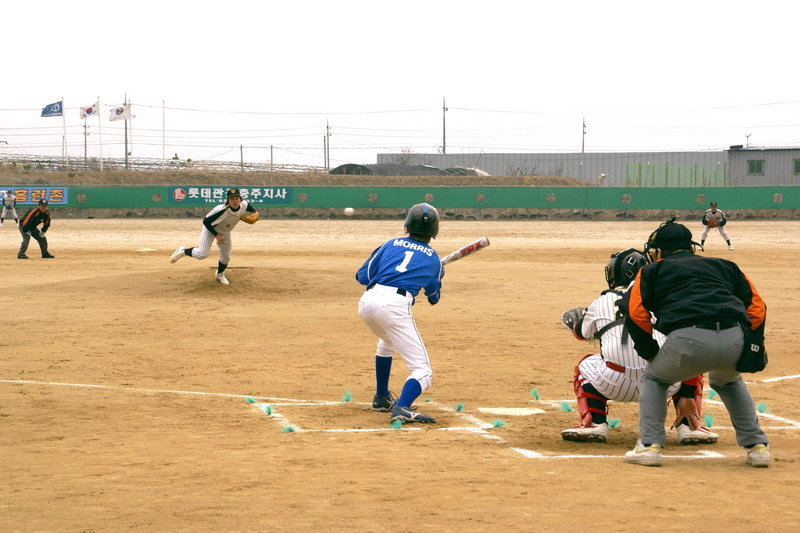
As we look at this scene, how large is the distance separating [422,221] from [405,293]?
0.67 metres

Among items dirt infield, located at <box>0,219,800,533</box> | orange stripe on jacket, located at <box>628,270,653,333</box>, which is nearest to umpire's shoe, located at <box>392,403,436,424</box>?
dirt infield, located at <box>0,219,800,533</box>

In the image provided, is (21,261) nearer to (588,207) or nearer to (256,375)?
(256,375)

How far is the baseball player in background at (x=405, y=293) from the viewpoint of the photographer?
7.97 metres

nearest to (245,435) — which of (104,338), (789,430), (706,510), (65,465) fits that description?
(65,465)

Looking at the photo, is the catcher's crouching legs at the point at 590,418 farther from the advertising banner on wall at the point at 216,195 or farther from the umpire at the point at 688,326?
the advertising banner on wall at the point at 216,195

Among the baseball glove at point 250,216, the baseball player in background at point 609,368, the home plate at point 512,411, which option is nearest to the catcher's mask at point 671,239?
the baseball player in background at point 609,368

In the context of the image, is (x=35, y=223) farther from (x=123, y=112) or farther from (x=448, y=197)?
(x=123, y=112)

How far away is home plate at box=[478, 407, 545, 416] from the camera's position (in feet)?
28.2

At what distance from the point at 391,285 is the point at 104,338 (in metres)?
7.02

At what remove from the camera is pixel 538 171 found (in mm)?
77438

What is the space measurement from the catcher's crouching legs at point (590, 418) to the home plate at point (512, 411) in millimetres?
1212

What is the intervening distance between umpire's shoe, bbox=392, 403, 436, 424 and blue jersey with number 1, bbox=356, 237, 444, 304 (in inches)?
38.1

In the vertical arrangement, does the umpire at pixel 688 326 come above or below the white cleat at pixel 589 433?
above

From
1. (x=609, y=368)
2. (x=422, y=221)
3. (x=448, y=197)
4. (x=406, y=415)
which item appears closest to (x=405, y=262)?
(x=422, y=221)
